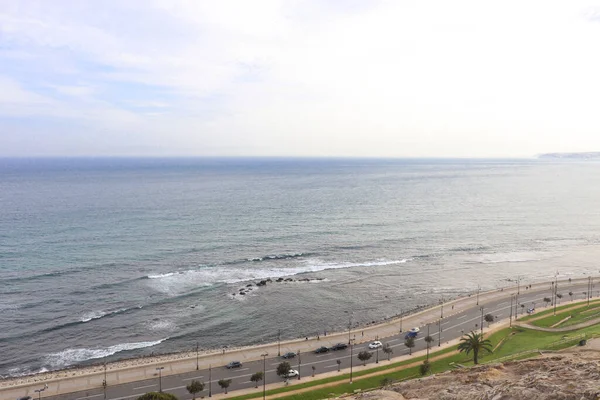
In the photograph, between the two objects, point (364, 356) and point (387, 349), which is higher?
point (364, 356)

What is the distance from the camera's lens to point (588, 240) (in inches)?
5482

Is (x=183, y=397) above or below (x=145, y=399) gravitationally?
below

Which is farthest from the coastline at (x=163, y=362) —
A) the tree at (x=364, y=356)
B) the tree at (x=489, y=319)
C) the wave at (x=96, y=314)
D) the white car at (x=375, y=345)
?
the wave at (x=96, y=314)

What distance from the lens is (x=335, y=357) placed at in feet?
210

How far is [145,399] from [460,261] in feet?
304

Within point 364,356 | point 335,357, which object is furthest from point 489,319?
point 335,357

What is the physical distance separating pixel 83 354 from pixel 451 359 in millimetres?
53545

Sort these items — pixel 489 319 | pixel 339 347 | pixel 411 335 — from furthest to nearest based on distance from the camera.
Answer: pixel 489 319 → pixel 411 335 → pixel 339 347

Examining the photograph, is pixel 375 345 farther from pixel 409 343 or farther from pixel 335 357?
pixel 335 357

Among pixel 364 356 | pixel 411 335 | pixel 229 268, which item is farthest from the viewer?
pixel 229 268

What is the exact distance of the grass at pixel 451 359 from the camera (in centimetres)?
5314

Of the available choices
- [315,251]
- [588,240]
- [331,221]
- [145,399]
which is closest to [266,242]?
[315,251]

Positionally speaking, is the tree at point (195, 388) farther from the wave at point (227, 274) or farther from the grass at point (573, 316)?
the grass at point (573, 316)

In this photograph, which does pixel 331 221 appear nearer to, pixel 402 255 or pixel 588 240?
pixel 402 255
